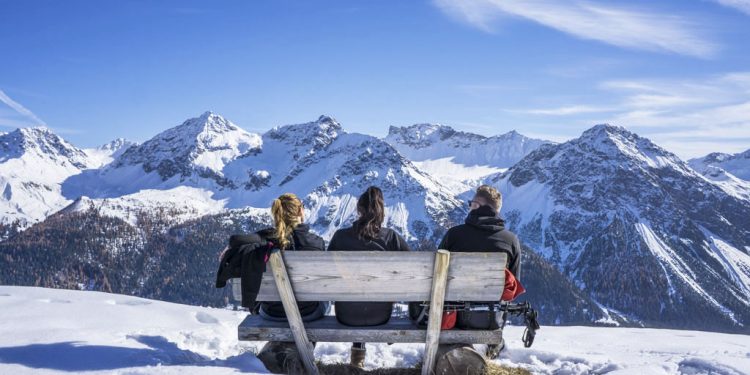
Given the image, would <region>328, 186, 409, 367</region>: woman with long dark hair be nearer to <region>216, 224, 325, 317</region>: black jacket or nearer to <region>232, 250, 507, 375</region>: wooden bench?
<region>232, 250, 507, 375</region>: wooden bench

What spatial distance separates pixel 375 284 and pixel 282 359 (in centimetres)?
207

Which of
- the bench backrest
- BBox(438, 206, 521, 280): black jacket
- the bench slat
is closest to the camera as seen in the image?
the bench backrest

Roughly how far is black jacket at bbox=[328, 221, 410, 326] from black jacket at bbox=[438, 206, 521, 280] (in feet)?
2.88

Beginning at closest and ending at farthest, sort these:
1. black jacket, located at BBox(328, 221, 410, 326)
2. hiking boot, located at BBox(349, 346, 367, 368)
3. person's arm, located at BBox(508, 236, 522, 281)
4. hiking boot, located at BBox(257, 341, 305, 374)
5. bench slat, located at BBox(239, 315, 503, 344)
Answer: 1. bench slat, located at BBox(239, 315, 503, 344)
2. black jacket, located at BBox(328, 221, 410, 326)
3. hiking boot, located at BBox(257, 341, 305, 374)
4. person's arm, located at BBox(508, 236, 522, 281)
5. hiking boot, located at BBox(349, 346, 367, 368)

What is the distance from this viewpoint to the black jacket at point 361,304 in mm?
8430

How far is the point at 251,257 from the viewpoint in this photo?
7.86 m

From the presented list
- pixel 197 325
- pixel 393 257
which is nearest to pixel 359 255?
pixel 393 257

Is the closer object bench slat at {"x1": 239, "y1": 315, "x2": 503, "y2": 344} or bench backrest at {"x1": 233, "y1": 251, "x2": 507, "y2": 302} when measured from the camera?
bench backrest at {"x1": 233, "y1": 251, "x2": 507, "y2": 302}

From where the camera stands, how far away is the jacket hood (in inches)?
347

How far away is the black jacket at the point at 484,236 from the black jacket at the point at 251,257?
7.08 ft

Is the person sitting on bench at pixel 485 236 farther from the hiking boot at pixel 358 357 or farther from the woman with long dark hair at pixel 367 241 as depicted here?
the hiking boot at pixel 358 357

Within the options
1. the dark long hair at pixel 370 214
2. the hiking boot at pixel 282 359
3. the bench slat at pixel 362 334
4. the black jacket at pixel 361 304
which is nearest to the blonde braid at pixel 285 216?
the black jacket at pixel 361 304

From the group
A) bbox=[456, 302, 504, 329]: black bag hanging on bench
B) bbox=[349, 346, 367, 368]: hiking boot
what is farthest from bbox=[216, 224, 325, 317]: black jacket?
bbox=[456, 302, 504, 329]: black bag hanging on bench

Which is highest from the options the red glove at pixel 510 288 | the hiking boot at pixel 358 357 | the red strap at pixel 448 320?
the red glove at pixel 510 288
